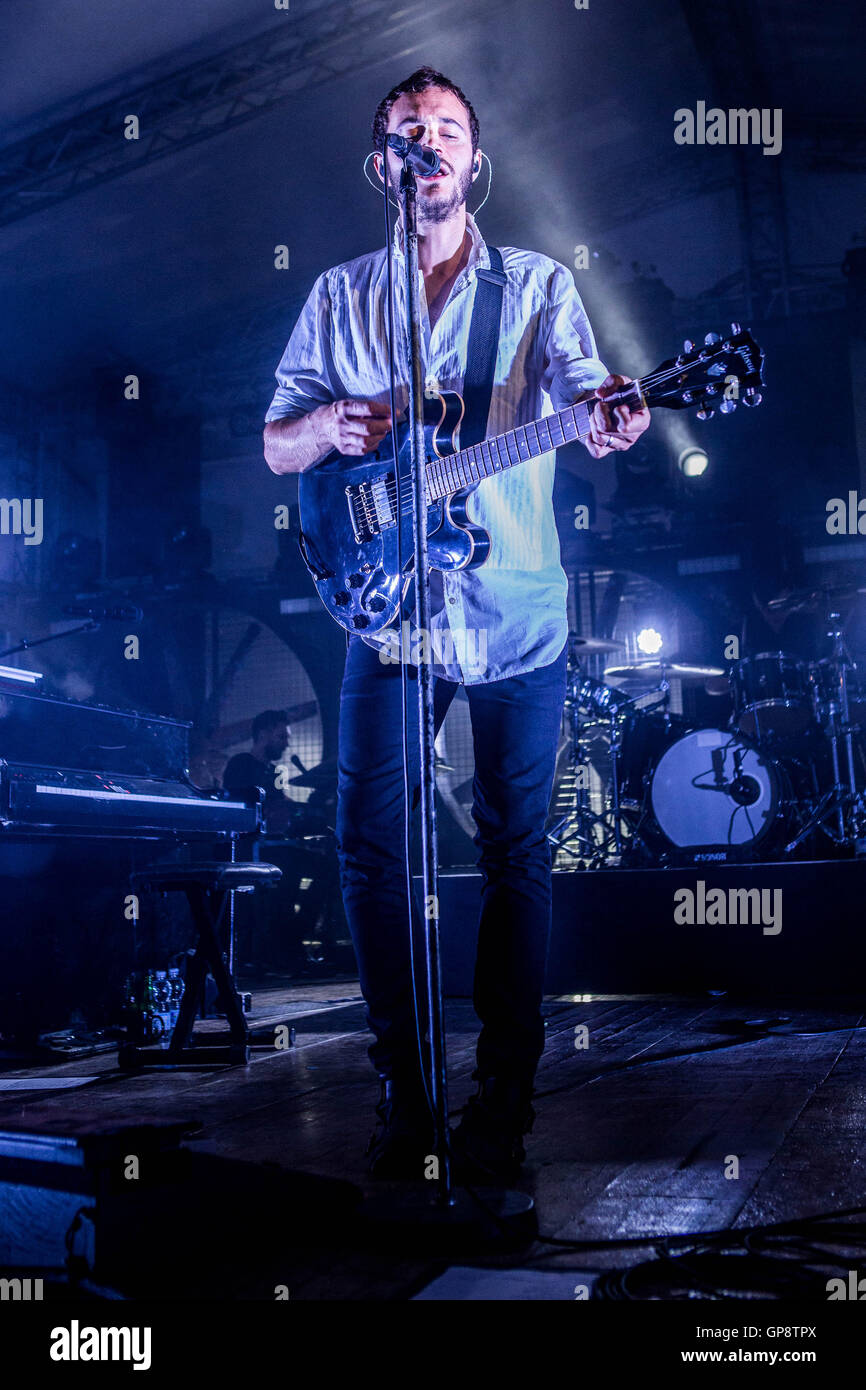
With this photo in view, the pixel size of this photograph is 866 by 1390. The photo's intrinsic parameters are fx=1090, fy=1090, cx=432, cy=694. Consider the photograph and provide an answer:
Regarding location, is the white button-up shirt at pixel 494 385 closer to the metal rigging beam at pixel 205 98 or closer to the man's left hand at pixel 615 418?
the man's left hand at pixel 615 418

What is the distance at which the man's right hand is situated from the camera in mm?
1962

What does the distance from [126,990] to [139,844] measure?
57cm

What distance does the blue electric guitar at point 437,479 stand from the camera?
1.93 meters

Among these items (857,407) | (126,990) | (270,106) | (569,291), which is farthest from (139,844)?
(857,407)

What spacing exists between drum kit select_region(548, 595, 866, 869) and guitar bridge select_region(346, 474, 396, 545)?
408 centimetres

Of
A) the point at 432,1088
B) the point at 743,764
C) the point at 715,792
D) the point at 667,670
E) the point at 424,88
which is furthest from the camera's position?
the point at 667,670

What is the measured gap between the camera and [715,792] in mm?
5988

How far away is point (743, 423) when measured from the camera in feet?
29.6

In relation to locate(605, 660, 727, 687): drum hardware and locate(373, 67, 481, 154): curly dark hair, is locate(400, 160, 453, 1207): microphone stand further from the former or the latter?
locate(605, 660, 727, 687): drum hardware

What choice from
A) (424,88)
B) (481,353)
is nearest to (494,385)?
(481,353)

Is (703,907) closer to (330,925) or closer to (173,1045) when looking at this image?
(173,1045)

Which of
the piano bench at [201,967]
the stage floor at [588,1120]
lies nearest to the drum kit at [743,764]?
the stage floor at [588,1120]

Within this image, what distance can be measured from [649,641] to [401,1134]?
755 centimetres

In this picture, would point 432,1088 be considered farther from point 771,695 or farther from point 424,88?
point 771,695
